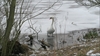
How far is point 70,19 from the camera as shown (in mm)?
15516

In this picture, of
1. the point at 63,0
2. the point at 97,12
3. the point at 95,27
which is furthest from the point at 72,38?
the point at 63,0

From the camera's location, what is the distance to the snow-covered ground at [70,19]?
531 inches

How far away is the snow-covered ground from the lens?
531 inches

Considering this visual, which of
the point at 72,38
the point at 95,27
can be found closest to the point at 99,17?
the point at 95,27

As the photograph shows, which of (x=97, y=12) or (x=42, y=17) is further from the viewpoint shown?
(x=97, y=12)

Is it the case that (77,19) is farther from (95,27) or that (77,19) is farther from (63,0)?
(63,0)

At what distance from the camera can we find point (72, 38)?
454 inches

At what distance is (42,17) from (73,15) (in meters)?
2.56

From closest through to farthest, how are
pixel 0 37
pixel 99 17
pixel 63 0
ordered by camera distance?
pixel 0 37 < pixel 99 17 < pixel 63 0

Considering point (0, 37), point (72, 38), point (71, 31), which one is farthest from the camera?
point (71, 31)

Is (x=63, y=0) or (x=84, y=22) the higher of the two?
(x=63, y=0)

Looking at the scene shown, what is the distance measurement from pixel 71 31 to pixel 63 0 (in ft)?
29.6

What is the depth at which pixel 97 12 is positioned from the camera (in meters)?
17.7

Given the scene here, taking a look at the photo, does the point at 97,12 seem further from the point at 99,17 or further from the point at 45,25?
the point at 45,25
